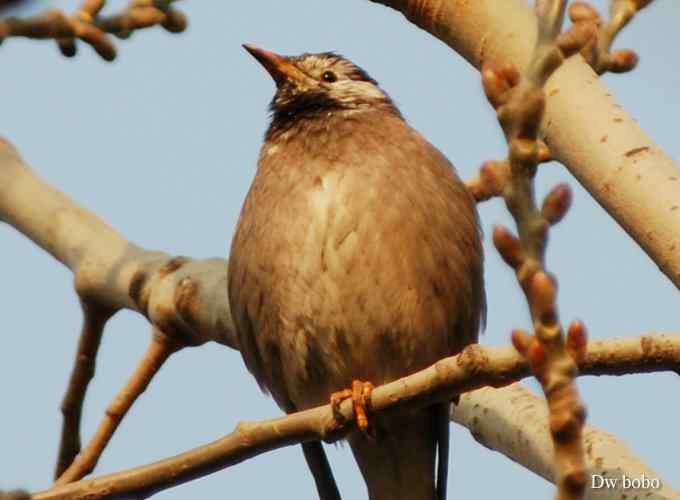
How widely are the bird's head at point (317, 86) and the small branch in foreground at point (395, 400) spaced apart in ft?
7.76

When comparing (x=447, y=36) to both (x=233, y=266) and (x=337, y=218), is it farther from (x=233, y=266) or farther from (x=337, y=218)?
(x=233, y=266)

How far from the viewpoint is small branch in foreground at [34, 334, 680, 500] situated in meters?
3.22

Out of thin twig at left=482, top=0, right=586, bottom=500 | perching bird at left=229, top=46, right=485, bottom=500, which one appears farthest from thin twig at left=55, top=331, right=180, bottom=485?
thin twig at left=482, top=0, right=586, bottom=500

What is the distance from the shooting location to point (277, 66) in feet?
20.6

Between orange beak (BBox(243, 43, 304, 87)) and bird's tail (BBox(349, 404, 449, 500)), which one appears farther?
orange beak (BBox(243, 43, 304, 87))

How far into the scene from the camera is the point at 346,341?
198 inches

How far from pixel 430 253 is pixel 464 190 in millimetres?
487

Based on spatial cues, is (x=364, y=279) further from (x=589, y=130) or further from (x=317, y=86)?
(x=317, y=86)

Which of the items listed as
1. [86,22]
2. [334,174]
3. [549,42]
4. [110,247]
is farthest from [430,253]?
[549,42]

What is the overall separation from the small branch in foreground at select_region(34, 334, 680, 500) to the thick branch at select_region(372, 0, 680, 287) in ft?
1.70

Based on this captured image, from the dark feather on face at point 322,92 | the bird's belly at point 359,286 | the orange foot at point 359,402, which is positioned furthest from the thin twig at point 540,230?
the dark feather on face at point 322,92

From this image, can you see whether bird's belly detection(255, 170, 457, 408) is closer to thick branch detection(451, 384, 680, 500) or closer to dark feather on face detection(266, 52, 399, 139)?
thick branch detection(451, 384, 680, 500)

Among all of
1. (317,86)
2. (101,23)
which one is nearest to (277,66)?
(317,86)

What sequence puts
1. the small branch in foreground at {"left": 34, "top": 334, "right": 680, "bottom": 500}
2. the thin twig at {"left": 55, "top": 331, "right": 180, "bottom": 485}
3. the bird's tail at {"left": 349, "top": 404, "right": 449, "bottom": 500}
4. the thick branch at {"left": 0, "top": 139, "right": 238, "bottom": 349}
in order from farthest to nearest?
the bird's tail at {"left": 349, "top": 404, "right": 449, "bottom": 500} → the thick branch at {"left": 0, "top": 139, "right": 238, "bottom": 349} → the thin twig at {"left": 55, "top": 331, "right": 180, "bottom": 485} → the small branch in foreground at {"left": 34, "top": 334, "right": 680, "bottom": 500}
